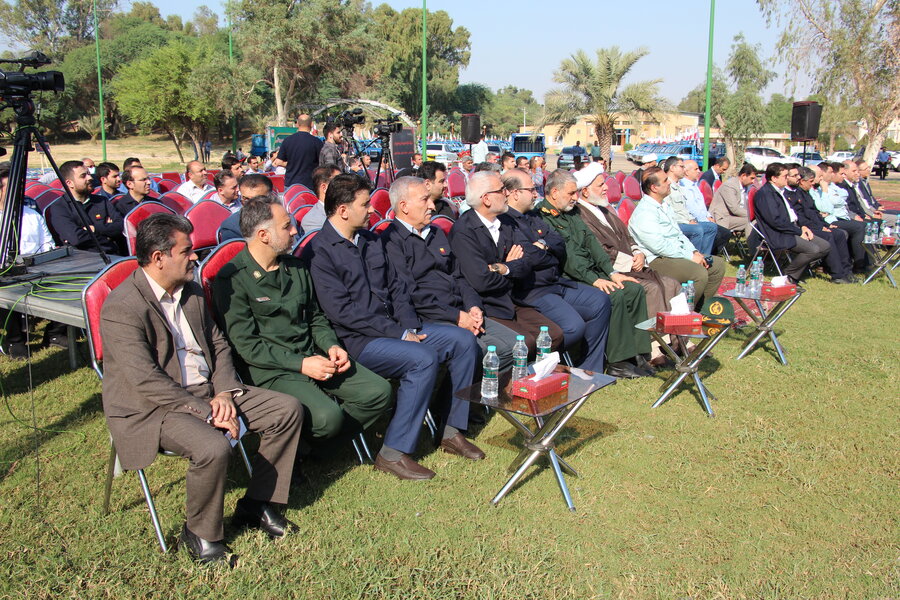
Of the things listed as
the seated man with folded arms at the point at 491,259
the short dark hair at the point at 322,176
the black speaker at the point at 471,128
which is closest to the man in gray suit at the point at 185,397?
the seated man with folded arms at the point at 491,259

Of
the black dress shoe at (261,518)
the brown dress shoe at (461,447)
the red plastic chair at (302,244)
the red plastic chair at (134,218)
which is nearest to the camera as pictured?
the black dress shoe at (261,518)

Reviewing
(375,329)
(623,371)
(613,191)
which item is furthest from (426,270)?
(613,191)

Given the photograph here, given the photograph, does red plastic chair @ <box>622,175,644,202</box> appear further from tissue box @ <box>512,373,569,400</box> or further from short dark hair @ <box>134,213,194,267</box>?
short dark hair @ <box>134,213,194,267</box>

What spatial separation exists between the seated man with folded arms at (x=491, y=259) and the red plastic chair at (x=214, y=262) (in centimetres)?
151

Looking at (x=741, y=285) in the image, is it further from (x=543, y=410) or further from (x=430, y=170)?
(x=543, y=410)

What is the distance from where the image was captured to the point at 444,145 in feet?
120

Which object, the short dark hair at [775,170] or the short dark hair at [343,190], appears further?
the short dark hair at [775,170]

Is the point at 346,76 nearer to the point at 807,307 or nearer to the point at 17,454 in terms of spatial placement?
the point at 807,307

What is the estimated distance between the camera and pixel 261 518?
3.11 meters

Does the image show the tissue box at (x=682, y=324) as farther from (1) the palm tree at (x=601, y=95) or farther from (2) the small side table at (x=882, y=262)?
(1) the palm tree at (x=601, y=95)

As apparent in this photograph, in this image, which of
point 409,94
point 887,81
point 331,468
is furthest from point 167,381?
point 409,94

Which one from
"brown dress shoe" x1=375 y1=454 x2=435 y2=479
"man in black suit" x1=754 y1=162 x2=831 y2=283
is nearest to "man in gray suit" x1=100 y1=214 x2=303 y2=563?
"brown dress shoe" x1=375 y1=454 x2=435 y2=479

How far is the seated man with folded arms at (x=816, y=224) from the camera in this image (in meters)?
8.60

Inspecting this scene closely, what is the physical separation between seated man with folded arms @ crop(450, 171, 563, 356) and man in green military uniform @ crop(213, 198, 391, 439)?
129cm
